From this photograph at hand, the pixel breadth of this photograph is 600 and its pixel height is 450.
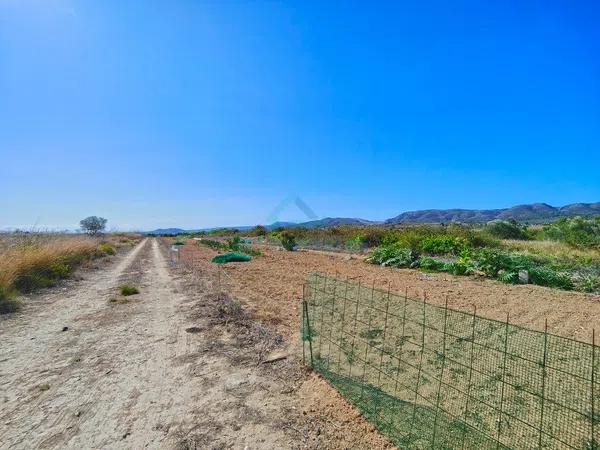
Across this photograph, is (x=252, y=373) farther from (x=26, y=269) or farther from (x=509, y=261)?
(x=26, y=269)

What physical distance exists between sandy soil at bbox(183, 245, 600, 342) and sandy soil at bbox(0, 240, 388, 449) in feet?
4.66

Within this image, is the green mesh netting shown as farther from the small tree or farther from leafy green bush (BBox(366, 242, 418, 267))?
the small tree

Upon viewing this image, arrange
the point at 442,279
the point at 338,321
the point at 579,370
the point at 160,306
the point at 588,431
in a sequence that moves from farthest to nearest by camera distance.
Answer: the point at 442,279, the point at 160,306, the point at 338,321, the point at 579,370, the point at 588,431

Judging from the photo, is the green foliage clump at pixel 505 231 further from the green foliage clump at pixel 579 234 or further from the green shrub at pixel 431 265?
the green shrub at pixel 431 265

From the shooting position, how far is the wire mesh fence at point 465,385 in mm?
2875

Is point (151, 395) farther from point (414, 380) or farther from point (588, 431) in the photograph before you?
point (588, 431)

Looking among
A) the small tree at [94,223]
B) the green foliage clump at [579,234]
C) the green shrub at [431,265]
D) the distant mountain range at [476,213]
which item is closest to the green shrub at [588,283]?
the green shrub at [431,265]

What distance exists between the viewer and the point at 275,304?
812 cm

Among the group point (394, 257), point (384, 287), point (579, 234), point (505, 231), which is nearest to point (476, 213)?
point (505, 231)

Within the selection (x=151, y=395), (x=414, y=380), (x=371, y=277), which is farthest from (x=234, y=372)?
(x=371, y=277)

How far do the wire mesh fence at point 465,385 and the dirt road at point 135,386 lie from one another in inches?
38.7

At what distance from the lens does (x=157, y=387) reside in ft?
14.0

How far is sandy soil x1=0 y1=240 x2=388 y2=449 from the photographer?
3.27 meters

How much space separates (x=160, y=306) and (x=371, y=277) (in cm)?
673
